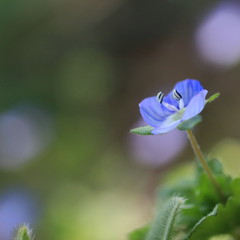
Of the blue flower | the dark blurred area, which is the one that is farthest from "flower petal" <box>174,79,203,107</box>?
the dark blurred area

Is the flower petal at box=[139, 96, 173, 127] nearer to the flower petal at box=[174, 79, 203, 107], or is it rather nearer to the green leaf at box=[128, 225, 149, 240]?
the flower petal at box=[174, 79, 203, 107]

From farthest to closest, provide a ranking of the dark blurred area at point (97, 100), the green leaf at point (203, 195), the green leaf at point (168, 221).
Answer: the dark blurred area at point (97, 100) → the green leaf at point (203, 195) → the green leaf at point (168, 221)

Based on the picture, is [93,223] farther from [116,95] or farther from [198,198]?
[198,198]

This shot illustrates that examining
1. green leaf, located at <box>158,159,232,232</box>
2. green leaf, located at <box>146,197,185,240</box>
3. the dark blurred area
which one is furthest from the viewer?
the dark blurred area

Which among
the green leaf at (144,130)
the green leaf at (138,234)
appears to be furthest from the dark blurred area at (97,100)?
the green leaf at (144,130)

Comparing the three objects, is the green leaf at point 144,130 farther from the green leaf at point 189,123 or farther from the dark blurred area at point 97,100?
the dark blurred area at point 97,100

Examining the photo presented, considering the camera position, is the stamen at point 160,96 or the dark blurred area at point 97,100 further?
the dark blurred area at point 97,100

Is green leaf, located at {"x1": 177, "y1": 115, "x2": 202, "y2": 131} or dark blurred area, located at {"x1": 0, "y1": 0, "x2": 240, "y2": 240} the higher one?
dark blurred area, located at {"x1": 0, "y1": 0, "x2": 240, "y2": 240}
